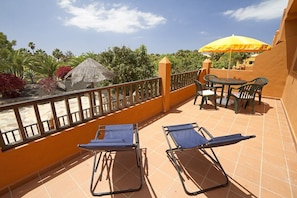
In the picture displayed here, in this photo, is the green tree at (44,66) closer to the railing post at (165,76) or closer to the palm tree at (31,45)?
the railing post at (165,76)

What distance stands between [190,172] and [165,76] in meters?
2.79

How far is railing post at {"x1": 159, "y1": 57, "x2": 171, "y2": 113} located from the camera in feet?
13.8

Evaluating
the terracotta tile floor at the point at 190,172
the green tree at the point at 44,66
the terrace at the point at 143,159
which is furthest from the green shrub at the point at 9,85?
the terracotta tile floor at the point at 190,172

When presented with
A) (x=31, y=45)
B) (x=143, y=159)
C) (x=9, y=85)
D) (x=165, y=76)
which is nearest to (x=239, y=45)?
(x=165, y=76)

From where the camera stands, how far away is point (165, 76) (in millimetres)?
4258

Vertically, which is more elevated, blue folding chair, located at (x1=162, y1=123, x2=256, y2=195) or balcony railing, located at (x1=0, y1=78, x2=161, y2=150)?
balcony railing, located at (x1=0, y1=78, x2=161, y2=150)

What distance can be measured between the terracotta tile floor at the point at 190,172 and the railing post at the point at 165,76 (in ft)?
4.77

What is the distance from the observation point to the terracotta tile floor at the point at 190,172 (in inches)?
72.9

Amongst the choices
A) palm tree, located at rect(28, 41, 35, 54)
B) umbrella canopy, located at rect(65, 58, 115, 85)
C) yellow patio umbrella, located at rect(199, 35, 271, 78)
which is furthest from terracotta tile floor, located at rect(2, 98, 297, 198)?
palm tree, located at rect(28, 41, 35, 54)

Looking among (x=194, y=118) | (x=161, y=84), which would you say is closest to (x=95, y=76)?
(x=161, y=84)

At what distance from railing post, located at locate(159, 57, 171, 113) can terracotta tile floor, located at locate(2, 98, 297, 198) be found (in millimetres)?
→ 1454

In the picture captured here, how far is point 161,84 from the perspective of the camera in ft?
14.5

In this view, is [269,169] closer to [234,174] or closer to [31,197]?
[234,174]

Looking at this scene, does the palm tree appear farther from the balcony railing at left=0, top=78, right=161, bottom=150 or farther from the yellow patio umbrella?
the yellow patio umbrella
